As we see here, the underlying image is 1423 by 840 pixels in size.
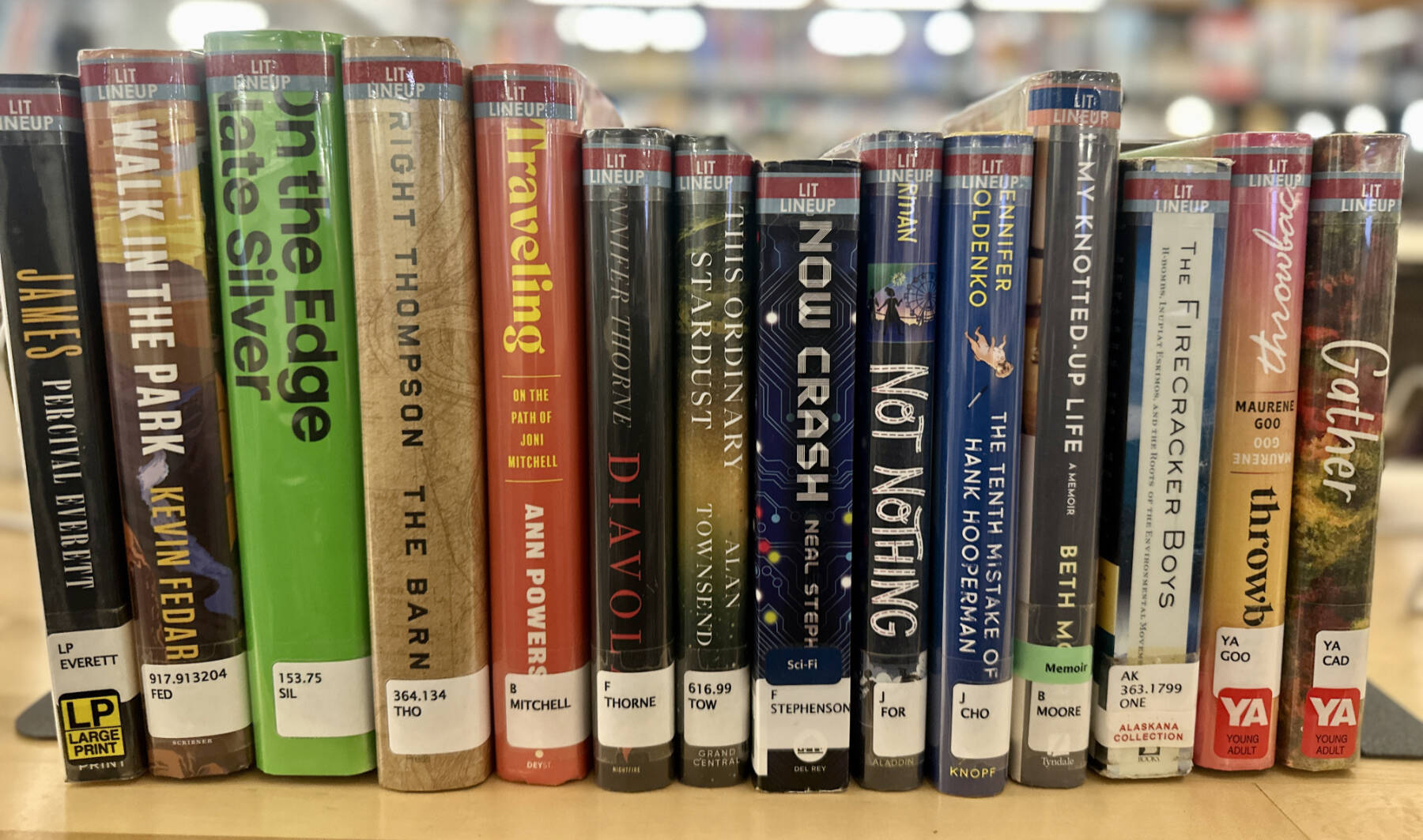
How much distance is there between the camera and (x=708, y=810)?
549 millimetres

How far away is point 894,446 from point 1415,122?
13.3 ft

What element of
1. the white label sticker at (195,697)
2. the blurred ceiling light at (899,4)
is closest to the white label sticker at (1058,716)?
the white label sticker at (195,697)

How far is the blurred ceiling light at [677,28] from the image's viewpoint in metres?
3.32

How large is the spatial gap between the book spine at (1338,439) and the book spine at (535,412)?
1.47ft

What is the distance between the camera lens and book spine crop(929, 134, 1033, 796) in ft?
1.70

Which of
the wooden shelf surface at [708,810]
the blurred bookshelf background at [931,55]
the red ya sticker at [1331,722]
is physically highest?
the blurred bookshelf background at [931,55]

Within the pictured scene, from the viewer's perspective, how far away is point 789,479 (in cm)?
54

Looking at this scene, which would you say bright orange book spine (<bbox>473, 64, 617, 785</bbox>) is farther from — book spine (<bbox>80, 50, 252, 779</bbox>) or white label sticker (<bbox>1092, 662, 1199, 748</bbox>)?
white label sticker (<bbox>1092, 662, 1199, 748</bbox>)

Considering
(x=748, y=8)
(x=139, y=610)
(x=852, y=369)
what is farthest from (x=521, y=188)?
(x=748, y=8)

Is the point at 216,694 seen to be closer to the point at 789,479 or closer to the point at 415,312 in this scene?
the point at 415,312

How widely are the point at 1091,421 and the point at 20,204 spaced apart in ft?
2.09

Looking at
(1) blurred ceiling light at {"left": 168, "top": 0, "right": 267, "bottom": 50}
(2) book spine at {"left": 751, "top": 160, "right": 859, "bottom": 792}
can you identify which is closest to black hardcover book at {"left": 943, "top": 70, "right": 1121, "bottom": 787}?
(2) book spine at {"left": 751, "top": 160, "right": 859, "bottom": 792}

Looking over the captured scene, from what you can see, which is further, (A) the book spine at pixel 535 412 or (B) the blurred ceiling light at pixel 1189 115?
(B) the blurred ceiling light at pixel 1189 115

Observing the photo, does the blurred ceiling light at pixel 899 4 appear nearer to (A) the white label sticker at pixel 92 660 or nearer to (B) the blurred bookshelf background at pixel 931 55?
(B) the blurred bookshelf background at pixel 931 55
